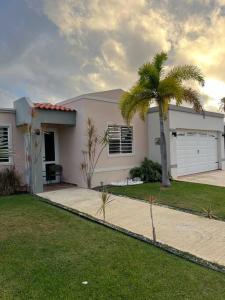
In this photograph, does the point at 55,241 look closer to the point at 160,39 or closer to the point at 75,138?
the point at 75,138

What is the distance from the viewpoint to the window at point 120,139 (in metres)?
14.1

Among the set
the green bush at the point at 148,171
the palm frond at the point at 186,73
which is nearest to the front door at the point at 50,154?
the green bush at the point at 148,171

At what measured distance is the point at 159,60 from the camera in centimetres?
1208

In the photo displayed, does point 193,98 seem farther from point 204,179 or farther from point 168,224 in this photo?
point 168,224

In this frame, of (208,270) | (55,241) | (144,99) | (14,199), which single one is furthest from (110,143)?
(208,270)

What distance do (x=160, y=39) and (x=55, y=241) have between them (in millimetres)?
10574

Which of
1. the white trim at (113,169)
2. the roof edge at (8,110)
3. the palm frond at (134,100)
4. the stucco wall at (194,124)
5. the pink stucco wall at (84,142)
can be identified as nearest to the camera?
the palm frond at (134,100)

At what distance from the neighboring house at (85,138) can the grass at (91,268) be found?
6048 mm

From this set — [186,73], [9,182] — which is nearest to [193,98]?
[186,73]

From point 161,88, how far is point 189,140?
19.0ft

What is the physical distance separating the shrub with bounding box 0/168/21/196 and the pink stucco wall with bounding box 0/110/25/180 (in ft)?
1.74

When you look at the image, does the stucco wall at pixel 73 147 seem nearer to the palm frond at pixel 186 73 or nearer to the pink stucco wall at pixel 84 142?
the pink stucco wall at pixel 84 142

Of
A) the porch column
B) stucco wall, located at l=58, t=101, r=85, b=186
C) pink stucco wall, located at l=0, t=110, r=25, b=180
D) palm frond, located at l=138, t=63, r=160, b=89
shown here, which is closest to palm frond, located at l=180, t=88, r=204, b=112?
palm frond, located at l=138, t=63, r=160, b=89

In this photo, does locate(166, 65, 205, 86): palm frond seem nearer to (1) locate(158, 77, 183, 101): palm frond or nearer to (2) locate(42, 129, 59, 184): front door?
(1) locate(158, 77, 183, 101): palm frond
